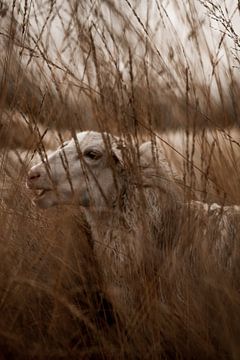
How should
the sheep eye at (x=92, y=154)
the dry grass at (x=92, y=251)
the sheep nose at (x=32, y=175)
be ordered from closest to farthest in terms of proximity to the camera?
the dry grass at (x=92, y=251), the sheep nose at (x=32, y=175), the sheep eye at (x=92, y=154)

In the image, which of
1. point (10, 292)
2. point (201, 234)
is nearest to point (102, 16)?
point (201, 234)

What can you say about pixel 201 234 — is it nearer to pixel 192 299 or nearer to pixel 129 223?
pixel 192 299

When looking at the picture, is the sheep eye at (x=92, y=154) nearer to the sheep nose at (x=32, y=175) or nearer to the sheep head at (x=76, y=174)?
the sheep head at (x=76, y=174)

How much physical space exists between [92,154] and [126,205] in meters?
0.21

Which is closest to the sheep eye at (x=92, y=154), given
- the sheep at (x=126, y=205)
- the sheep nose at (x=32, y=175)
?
the sheep at (x=126, y=205)

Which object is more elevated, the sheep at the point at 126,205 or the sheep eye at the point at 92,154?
the sheep eye at the point at 92,154

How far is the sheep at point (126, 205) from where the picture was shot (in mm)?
1486

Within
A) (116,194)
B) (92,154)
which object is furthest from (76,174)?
(116,194)

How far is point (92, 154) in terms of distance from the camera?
2117mm

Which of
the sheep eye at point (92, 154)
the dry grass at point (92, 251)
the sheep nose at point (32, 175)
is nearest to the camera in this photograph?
the dry grass at point (92, 251)

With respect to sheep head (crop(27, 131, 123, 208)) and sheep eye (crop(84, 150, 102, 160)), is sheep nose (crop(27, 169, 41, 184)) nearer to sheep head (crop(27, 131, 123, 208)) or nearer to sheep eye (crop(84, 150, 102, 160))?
sheep head (crop(27, 131, 123, 208))

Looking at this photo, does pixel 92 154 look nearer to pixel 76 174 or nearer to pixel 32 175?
pixel 76 174

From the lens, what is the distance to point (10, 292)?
138 cm

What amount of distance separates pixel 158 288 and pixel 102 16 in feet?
2.55
